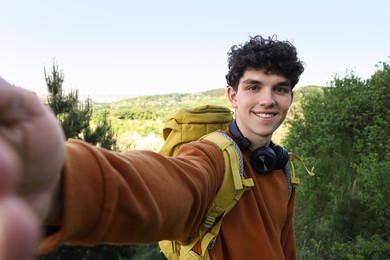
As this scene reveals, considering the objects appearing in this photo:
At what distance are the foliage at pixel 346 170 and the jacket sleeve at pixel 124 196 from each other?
427 cm

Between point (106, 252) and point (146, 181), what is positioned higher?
point (146, 181)

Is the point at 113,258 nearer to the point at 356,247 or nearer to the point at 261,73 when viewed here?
the point at 356,247

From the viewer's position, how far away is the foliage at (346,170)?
196 inches

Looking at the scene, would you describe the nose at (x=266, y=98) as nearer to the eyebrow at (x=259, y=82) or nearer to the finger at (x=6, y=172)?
the eyebrow at (x=259, y=82)

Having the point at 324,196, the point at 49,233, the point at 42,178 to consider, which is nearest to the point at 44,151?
the point at 42,178

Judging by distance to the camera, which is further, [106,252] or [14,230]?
[106,252]

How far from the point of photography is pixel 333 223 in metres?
5.35

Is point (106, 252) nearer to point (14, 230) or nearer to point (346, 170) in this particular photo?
point (346, 170)

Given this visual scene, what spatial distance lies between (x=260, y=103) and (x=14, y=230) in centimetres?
145

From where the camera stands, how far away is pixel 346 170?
684cm

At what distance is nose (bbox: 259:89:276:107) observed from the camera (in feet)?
5.27

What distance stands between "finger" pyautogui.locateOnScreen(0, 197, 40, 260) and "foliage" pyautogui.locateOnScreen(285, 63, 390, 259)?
4889 mm

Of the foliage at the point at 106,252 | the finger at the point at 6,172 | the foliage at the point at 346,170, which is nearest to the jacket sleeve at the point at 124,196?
the finger at the point at 6,172

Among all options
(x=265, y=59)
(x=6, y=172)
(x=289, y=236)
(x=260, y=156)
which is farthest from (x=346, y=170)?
(x=6, y=172)
